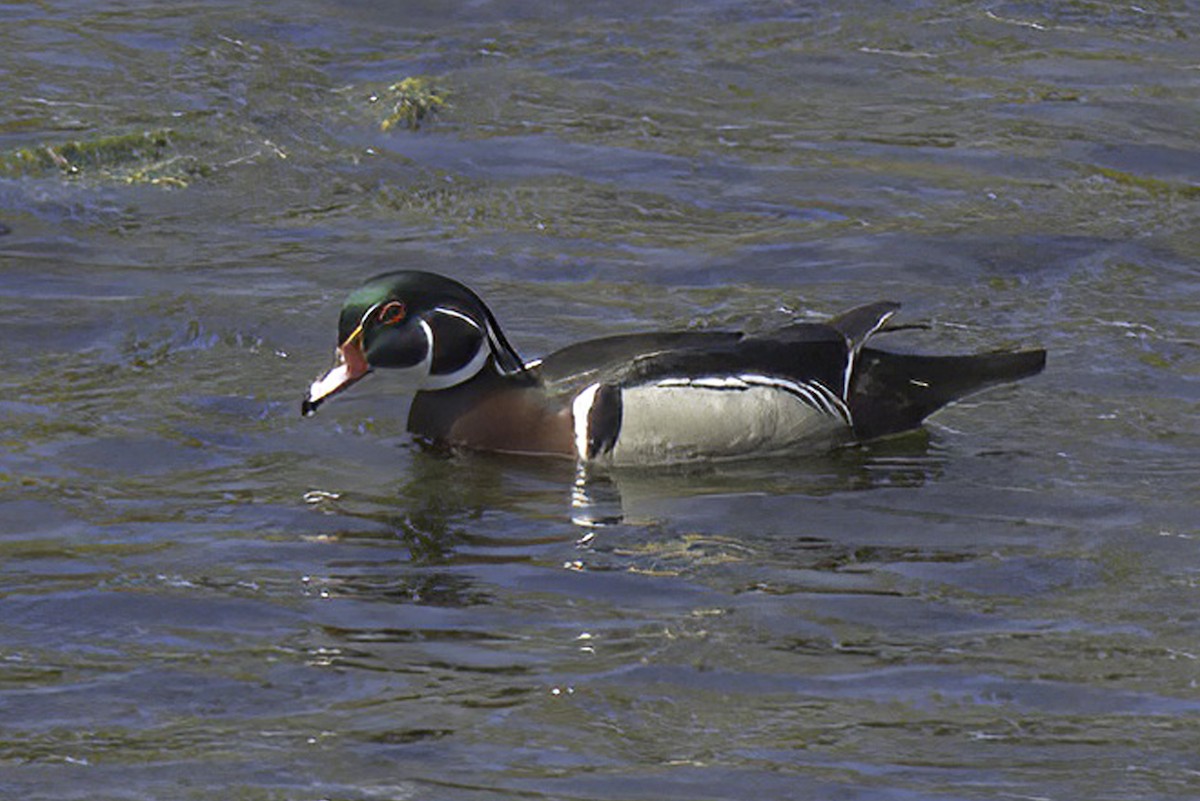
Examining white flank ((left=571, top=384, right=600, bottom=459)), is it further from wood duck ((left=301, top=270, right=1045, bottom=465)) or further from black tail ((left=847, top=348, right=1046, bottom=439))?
black tail ((left=847, top=348, right=1046, bottom=439))

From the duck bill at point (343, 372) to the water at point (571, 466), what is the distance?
24 cm

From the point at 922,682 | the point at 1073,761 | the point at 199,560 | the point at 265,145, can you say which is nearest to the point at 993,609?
the point at 922,682

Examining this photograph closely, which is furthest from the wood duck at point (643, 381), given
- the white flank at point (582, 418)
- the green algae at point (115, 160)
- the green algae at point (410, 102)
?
the green algae at point (410, 102)

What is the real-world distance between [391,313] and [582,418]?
80 cm

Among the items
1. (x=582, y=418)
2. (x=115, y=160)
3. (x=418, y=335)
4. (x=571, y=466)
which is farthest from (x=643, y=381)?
(x=115, y=160)

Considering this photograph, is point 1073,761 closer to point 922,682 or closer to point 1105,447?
point 922,682

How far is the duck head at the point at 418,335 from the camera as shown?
9789 mm

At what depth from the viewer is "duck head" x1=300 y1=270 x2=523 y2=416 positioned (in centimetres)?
979

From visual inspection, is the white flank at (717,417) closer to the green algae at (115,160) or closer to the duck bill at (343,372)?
the duck bill at (343,372)

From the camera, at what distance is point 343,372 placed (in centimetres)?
974

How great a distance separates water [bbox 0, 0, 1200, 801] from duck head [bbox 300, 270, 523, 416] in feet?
0.99

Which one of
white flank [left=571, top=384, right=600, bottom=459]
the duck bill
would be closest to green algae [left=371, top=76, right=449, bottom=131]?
the duck bill

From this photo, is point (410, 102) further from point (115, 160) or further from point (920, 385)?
point (920, 385)

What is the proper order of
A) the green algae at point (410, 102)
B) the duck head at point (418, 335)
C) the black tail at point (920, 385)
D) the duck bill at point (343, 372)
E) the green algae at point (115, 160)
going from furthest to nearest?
1. the green algae at point (410, 102)
2. the green algae at point (115, 160)
3. the black tail at point (920, 385)
4. the duck head at point (418, 335)
5. the duck bill at point (343, 372)
